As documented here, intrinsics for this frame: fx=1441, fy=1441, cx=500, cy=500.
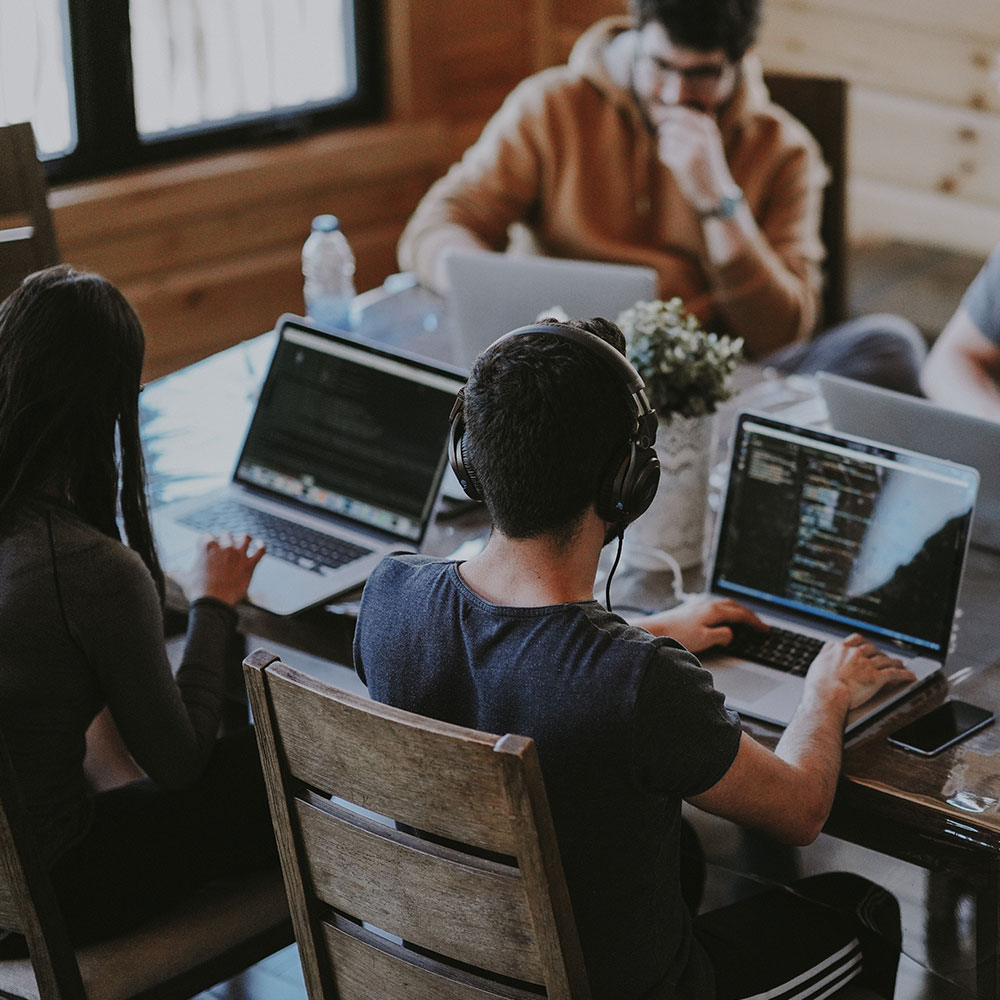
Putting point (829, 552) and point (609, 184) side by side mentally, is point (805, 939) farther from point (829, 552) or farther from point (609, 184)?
point (609, 184)

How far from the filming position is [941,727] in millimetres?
1529

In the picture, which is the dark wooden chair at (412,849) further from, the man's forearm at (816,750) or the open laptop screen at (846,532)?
the open laptop screen at (846,532)

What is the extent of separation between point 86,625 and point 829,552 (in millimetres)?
857

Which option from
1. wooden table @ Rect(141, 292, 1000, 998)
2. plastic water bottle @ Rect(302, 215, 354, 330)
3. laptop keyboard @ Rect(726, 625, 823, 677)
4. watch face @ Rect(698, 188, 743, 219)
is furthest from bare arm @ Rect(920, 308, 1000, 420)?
plastic water bottle @ Rect(302, 215, 354, 330)

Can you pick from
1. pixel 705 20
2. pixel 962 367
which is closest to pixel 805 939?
pixel 962 367

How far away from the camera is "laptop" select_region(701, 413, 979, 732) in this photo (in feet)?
5.34

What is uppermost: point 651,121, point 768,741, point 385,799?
point 651,121

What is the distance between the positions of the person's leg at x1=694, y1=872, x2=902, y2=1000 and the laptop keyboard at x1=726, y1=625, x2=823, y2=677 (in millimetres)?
240

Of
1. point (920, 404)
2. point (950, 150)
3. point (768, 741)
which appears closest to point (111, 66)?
point (950, 150)

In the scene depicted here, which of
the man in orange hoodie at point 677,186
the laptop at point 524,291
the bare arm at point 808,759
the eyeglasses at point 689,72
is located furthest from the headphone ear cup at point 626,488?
the eyeglasses at point 689,72

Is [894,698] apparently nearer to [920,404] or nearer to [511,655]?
[920,404]

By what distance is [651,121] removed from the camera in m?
3.02

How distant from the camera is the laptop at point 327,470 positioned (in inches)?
75.5

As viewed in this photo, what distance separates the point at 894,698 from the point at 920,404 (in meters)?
0.42
